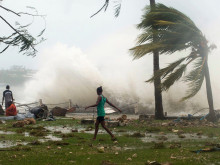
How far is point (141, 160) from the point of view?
23.0ft

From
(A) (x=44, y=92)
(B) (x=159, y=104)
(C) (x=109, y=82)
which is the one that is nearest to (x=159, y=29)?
(B) (x=159, y=104)

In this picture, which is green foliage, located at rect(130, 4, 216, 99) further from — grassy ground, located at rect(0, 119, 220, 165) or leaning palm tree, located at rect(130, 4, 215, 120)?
grassy ground, located at rect(0, 119, 220, 165)

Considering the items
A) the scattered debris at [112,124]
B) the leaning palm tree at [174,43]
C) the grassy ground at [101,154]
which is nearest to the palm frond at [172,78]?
the leaning palm tree at [174,43]

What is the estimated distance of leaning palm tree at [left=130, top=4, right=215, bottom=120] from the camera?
1603cm

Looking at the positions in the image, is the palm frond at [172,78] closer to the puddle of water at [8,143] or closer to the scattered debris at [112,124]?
the scattered debris at [112,124]

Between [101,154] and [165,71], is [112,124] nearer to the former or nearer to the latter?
[165,71]

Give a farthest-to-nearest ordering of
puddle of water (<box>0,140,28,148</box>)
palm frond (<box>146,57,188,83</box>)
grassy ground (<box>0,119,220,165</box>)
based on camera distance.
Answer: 1. palm frond (<box>146,57,188,83</box>)
2. puddle of water (<box>0,140,28,148</box>)
3. grassy ground (<box>0,119,220,165</box>)

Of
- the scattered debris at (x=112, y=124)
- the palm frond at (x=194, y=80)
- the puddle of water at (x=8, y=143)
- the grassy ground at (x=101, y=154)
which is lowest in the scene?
the grassy ground at (x=101, y=154)

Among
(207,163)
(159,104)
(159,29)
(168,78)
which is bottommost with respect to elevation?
(207,163)

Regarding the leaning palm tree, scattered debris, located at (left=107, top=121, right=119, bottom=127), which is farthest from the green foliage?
scattered debris, located at (left=107, top=121, right=119, bottom=127)

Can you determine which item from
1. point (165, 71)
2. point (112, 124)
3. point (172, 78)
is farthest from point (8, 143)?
point (172, 78)

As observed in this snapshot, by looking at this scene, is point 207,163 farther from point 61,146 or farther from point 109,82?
point 109,82

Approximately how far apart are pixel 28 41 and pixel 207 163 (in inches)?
174

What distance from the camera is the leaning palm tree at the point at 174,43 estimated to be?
1603cm
